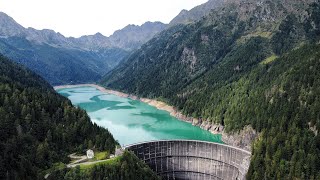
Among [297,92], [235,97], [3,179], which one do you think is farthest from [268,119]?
[3,179]

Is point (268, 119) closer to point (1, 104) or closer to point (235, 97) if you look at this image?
point (235, 97)

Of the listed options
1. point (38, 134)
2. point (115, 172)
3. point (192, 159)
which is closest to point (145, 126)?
point (192, 159)

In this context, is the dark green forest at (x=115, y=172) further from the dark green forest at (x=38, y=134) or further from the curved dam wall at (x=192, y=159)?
the curved dam wall at (x=192, y=159)

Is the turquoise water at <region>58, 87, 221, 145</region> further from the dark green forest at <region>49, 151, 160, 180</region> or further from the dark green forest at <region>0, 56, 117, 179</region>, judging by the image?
the dark green forest at <region>49, 151, 160, 180</region>

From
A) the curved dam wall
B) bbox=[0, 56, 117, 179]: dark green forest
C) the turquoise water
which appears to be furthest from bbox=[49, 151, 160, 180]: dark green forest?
the turquoise water

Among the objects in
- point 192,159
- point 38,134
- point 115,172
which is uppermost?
point 38,134

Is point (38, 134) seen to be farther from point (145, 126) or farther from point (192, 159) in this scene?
point (145, 126)
